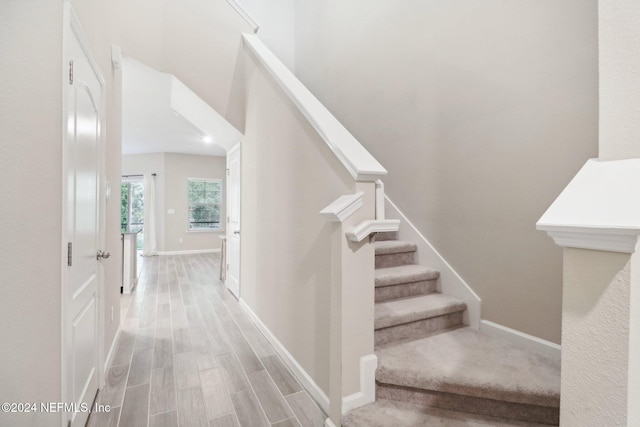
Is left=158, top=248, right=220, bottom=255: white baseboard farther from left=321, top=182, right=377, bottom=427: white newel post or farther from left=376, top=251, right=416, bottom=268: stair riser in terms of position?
left=321, top=182, right=377, bottom=427: white newel post

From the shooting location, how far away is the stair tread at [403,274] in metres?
2.09

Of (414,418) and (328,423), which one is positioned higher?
(414,418)

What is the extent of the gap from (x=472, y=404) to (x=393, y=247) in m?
1.20

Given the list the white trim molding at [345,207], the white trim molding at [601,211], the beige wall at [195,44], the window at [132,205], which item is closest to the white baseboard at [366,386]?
the white trim molding at [345,207]

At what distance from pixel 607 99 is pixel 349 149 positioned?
1.01 m

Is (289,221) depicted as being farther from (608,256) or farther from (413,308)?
(608,256)

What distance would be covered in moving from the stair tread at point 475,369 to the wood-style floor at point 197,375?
0.58m

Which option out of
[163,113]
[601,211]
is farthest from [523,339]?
[163,113]

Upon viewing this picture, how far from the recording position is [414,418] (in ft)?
4.70

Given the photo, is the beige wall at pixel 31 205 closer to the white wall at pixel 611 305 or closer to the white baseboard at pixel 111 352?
the white baseboard at pixel 111 352

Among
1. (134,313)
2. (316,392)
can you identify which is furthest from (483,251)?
(134,313)

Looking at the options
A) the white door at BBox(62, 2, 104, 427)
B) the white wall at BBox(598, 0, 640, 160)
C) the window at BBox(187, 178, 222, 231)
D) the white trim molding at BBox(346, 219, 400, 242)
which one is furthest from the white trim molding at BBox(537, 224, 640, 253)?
the window at BBox(187, 178, 222, 231)

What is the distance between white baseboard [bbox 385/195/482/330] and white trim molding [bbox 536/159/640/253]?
1.45 m

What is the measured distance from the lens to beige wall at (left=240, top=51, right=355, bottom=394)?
5.72 ft
